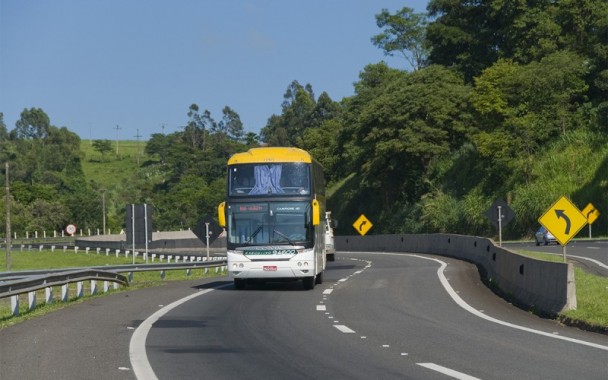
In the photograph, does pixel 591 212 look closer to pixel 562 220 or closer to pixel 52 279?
pixel 562 220

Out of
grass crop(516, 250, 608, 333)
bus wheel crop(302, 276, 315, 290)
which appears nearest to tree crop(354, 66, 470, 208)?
bus wheel crop(302, 276, 315, 290)

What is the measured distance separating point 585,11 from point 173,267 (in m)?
54.3

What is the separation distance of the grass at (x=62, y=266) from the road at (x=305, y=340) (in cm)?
76

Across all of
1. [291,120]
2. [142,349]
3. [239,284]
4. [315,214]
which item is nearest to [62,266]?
[239,284]

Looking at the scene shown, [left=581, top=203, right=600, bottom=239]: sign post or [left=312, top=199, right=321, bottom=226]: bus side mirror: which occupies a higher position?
[left=581, top=203, right=600, bottom=239]: sign post

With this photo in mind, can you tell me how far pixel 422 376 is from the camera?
1076cm

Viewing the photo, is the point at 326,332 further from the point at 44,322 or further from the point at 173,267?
the point at 173,267

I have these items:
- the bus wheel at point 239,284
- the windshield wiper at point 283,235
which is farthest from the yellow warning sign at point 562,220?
the bus wheel at point 239,284

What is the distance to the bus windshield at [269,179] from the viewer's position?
26891 mm

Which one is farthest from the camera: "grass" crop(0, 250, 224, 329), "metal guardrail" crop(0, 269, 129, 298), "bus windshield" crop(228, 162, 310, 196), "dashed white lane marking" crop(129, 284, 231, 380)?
"bus windshield" crop(228, 162, 310, 196)

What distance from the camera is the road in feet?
37.3

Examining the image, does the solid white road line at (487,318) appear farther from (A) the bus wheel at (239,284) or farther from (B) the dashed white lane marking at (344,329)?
(A) the bus wheel at (239,284)

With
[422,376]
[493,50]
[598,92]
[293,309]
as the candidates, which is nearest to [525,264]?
[293,309]

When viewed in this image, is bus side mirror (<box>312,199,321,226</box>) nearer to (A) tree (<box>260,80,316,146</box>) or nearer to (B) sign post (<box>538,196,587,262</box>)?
(B) sign post (<box>538,196,587,262</box>)
